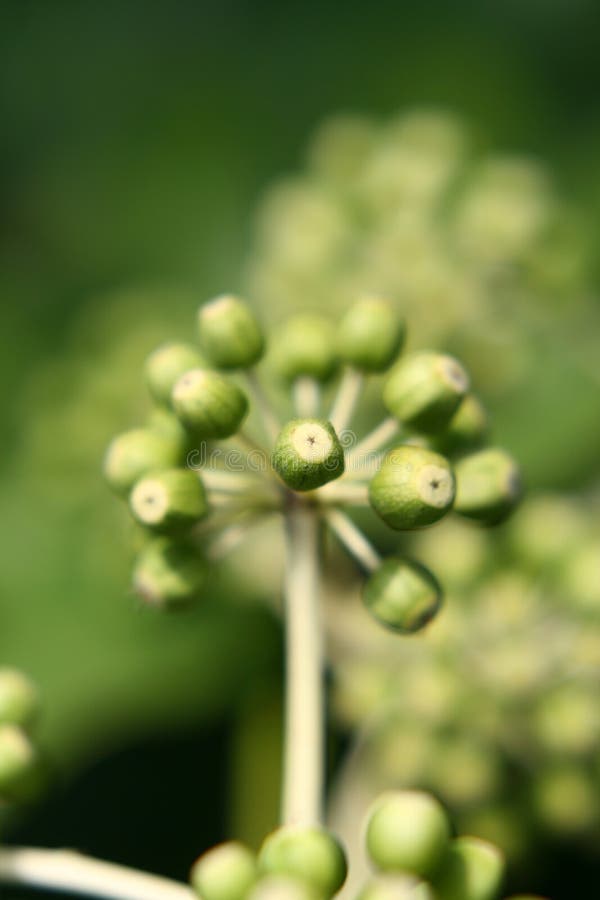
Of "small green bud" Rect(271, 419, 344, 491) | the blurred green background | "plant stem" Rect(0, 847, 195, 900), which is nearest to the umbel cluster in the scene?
"small green bud" Rect(271, 419, 344, 491)

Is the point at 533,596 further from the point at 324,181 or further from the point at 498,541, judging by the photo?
the point at 324,181

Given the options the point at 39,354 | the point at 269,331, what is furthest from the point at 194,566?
the point at 39,354

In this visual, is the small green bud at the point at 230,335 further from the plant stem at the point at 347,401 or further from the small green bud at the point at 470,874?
the small green bud at the point at 470,874

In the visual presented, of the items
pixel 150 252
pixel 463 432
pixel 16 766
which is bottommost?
pixel 16 766

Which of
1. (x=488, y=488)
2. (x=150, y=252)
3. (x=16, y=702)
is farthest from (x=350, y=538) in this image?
(x=150, y=252)

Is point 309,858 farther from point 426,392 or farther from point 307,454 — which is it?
point 426,392

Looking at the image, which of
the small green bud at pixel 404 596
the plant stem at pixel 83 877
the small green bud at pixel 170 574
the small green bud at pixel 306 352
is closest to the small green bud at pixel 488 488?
the small green bud at pixel 404 596

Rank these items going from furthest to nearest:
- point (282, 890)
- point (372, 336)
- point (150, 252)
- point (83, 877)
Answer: point (150, 252)
point (372, 336)
point (83, 877)
point (282, 890)
